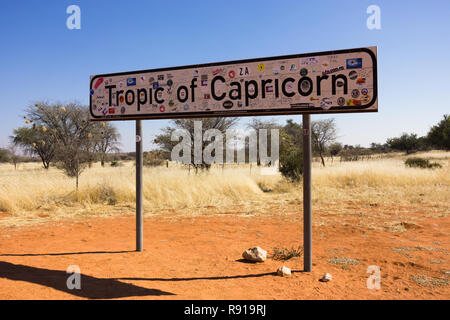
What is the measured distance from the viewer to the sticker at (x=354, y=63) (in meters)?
3.73

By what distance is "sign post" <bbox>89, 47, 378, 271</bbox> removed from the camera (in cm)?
376

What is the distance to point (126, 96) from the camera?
17.0 ft

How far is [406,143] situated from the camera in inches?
1684

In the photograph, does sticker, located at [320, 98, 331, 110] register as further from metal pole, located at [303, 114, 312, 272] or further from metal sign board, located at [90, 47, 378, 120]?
metal pole, located at [303, 114, 312, 272]

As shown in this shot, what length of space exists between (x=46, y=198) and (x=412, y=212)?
11.2m

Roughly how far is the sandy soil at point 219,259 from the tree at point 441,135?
35.5 metres

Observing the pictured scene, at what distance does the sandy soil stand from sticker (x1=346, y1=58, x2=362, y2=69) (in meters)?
2.64

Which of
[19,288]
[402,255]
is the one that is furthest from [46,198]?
[402,255]

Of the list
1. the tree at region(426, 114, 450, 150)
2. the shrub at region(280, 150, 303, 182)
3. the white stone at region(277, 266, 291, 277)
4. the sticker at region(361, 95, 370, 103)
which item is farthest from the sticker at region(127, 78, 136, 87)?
the tree at region(426, 114, 450, 150)

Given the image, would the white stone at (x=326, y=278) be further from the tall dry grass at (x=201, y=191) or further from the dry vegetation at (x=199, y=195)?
the tall dry grass at (x=201, y=191)

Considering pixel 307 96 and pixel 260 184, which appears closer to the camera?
pixel 307 96

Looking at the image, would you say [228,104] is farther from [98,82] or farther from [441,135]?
[441,135]
